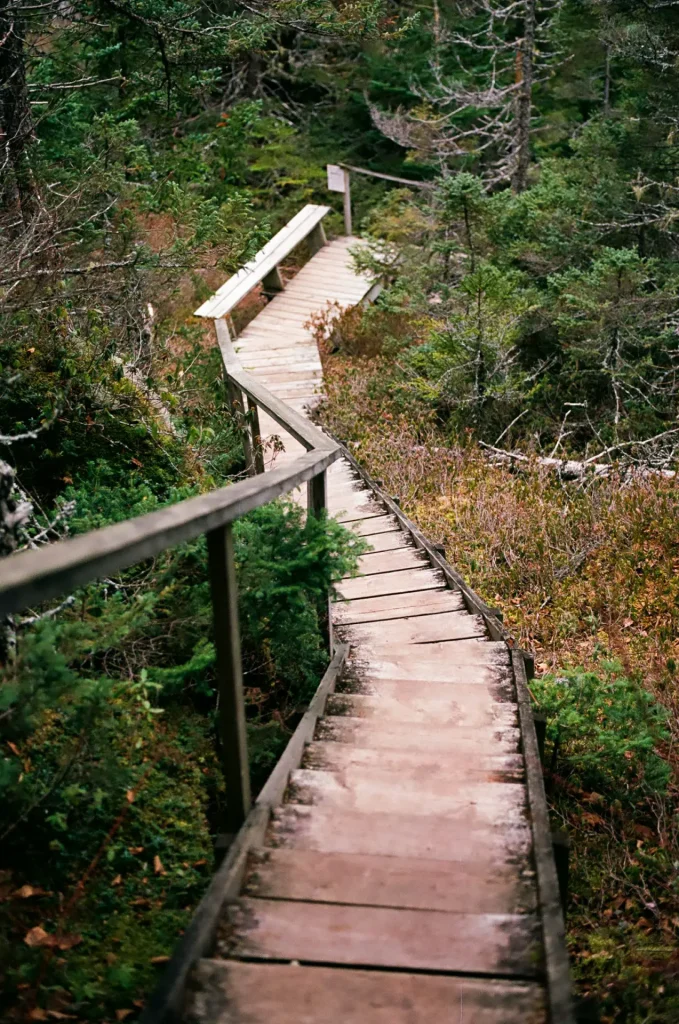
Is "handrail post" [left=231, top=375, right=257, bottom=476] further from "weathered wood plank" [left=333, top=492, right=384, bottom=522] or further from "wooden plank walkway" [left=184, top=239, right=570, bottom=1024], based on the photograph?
"wooden plank walkway" [left=184, top=239, right=570, bottom=1024]

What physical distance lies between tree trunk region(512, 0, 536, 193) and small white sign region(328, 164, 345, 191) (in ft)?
10.9

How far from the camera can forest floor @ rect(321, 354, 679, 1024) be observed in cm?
347

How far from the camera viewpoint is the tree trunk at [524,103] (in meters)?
13.2

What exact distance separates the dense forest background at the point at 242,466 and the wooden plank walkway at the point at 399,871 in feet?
1.06

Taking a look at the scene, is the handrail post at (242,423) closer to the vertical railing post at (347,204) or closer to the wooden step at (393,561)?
the wooden step at (393,561)

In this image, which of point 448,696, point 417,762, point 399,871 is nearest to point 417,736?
point 417,762

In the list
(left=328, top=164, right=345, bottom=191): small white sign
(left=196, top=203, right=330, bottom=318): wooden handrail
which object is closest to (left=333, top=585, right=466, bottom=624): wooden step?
(left=196, top=203, right=330, bottom=318): wooden handrail

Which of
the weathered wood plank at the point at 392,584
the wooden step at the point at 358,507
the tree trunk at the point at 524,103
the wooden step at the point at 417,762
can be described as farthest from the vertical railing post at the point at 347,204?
the wooden step at the point at 417,762

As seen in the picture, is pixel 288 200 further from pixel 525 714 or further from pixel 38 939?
pixel 38 939

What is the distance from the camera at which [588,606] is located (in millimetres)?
6172

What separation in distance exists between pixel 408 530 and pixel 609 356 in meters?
4.71

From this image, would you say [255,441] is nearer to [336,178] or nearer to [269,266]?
[269,266]

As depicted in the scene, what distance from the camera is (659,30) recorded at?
9.91 metres

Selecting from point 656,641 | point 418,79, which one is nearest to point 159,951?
point 656,641
